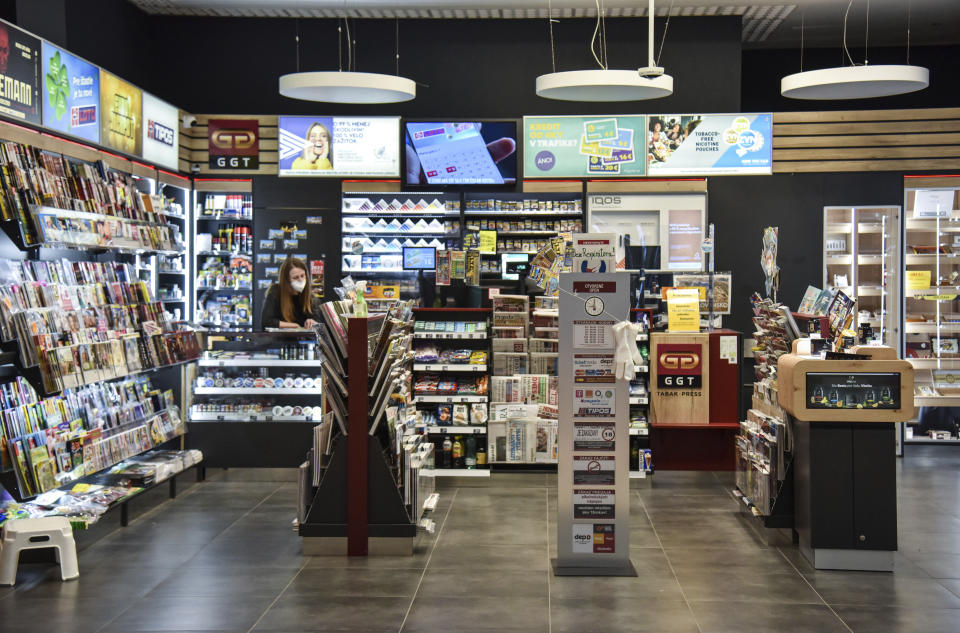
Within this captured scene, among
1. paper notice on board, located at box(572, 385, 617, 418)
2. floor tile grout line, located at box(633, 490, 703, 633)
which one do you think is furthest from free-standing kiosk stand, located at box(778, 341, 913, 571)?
paper notice on board, located at box(572, 385, 617, 418)

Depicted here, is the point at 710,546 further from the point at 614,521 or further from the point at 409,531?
the point at 409,531

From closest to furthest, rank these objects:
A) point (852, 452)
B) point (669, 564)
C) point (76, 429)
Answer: point (852, 452) → point (669, 564) → point (76, 429)

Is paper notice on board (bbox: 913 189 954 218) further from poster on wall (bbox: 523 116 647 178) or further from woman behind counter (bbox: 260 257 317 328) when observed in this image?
woman behind counter (bbox: 260 257 317 328)

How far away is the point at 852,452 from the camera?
5309mm

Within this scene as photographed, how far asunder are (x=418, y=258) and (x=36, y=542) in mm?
5555

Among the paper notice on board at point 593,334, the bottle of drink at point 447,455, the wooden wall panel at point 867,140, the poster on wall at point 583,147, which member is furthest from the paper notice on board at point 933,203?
Answer: the paper notice on board at point 593,334

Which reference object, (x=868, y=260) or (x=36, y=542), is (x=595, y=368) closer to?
(x=36, y=542)

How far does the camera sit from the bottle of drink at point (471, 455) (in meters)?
7.91

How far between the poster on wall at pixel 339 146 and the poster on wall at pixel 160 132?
1122mm

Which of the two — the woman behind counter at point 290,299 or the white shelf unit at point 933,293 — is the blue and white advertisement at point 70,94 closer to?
the woman behind counter at point 290,299

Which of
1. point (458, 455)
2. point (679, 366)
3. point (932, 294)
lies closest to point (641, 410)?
point (679, 366)

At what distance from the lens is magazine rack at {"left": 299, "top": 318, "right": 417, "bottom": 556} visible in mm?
5656

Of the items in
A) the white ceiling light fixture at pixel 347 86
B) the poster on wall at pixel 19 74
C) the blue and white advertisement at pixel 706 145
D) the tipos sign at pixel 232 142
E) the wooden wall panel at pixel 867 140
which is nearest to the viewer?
the poster on wall at pixel 19 74

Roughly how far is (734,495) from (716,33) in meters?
6.21
